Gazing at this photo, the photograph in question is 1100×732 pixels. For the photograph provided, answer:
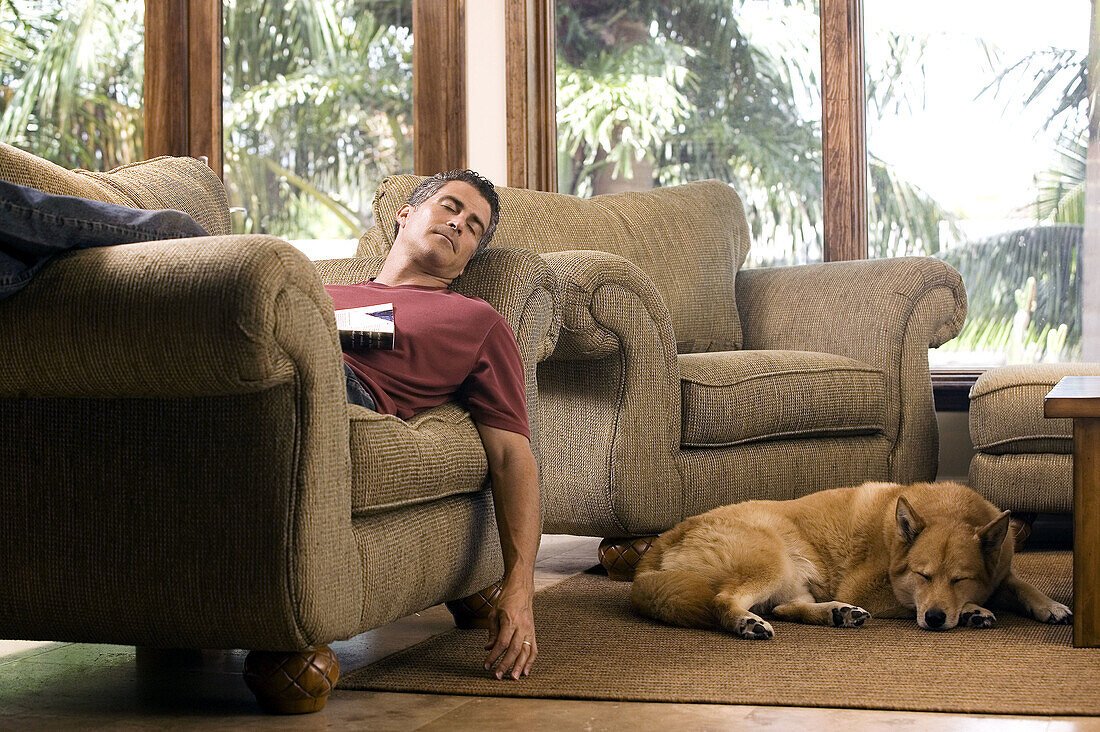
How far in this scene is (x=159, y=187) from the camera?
2.43m

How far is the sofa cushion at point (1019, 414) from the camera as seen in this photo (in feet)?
10.6

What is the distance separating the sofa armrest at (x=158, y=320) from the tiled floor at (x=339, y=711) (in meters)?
0.50

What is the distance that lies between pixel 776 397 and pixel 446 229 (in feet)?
3.68

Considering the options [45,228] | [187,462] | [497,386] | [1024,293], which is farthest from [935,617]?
[1024,293]

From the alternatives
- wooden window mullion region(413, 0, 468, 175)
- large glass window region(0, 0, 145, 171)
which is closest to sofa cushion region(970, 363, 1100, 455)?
wooden window mullion region(413, 0, 468, 175)

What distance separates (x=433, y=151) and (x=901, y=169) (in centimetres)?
200

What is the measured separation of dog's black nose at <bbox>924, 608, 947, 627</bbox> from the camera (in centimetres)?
230

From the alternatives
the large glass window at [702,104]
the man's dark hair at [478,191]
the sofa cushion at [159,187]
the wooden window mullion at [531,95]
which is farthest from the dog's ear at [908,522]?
the wooden window mullion at [531,95]

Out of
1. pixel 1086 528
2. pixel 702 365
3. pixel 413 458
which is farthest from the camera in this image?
pixel 702 365

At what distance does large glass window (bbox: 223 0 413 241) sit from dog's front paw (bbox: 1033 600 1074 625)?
3625mm

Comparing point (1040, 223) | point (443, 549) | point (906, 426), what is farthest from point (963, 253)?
point (443, 549)

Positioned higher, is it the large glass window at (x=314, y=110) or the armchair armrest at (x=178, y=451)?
the large glass window at (x=314, y=110)

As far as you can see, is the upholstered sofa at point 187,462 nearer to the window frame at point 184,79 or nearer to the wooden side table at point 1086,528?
the wooden side table at point 1086,528

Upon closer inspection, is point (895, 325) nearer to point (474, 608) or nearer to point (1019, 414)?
point (1019, 414)
